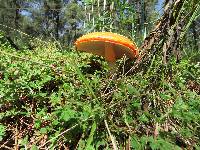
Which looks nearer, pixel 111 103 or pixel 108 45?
pixel 111 103

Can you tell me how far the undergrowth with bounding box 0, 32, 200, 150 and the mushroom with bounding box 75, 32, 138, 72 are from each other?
0.35 metres

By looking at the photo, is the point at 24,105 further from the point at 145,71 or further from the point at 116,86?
the point at 145,71

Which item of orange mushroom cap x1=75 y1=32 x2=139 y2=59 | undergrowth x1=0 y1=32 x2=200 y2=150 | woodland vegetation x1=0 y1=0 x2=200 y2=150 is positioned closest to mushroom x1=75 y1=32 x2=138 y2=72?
orange mushroom cap x1=75 y1=32 x2=139 y2=59

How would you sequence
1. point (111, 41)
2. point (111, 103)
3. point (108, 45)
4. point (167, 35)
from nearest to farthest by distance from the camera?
point (111, 103) → point (167, 35) → point (111, 41) → point (108, 45)

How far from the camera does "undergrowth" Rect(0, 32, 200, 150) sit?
156cm

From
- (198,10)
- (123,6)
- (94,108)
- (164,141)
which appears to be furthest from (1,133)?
(123,6)

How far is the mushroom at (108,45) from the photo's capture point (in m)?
2.42

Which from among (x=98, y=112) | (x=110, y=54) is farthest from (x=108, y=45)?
(x=98, y=112)

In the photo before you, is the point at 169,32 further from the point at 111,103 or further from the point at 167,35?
the point at 111,103

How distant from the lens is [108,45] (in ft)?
8.50

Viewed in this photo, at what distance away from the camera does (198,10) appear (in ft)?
6.29

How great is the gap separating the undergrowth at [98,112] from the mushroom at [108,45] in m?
0.35

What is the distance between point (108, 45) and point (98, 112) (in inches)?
43.4

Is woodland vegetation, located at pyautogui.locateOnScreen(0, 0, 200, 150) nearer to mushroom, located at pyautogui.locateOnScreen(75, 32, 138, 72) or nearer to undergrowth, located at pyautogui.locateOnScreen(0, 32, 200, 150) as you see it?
undergrowth, located at pyautogui.locateOnScreen(0, 32, 200, 150)
